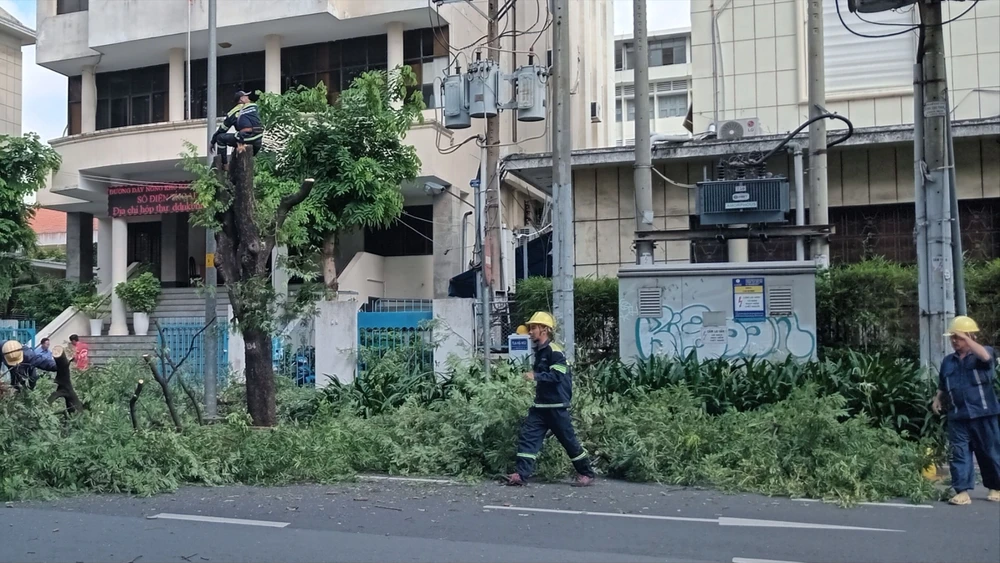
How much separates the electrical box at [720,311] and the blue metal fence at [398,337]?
123 inches

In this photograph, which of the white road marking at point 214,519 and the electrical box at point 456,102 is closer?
the white road marking at point 214,519

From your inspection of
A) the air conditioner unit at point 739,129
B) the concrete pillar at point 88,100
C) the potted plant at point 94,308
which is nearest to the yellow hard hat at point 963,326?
the air conditioner unit at point 739,129

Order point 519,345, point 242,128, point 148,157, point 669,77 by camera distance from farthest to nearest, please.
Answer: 1. point 669,77
2. point 148,157
3. point 519,345
4. point 242,128

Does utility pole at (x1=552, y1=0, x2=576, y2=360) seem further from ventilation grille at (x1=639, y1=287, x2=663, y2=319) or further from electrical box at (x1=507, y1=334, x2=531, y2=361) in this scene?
ventilation grille at (x1=639, y1=287, x2=663, y2=319)

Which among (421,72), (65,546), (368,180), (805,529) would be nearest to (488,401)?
(805,529)

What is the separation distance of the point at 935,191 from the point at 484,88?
6.20 m

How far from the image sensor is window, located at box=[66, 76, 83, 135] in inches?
988

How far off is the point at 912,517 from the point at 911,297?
6.22 metres

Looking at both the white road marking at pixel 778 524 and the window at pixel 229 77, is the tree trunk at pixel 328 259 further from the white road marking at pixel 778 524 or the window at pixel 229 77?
the white road marking at pixel 778 524

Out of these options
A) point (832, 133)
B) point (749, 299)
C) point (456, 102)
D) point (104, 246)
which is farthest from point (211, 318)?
point (104, 246)

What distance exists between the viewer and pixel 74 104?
2514 centimetres

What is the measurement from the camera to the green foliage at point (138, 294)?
873 inches

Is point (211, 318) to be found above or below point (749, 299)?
below

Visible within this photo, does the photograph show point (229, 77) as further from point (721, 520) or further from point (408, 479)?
point (721, 520)
